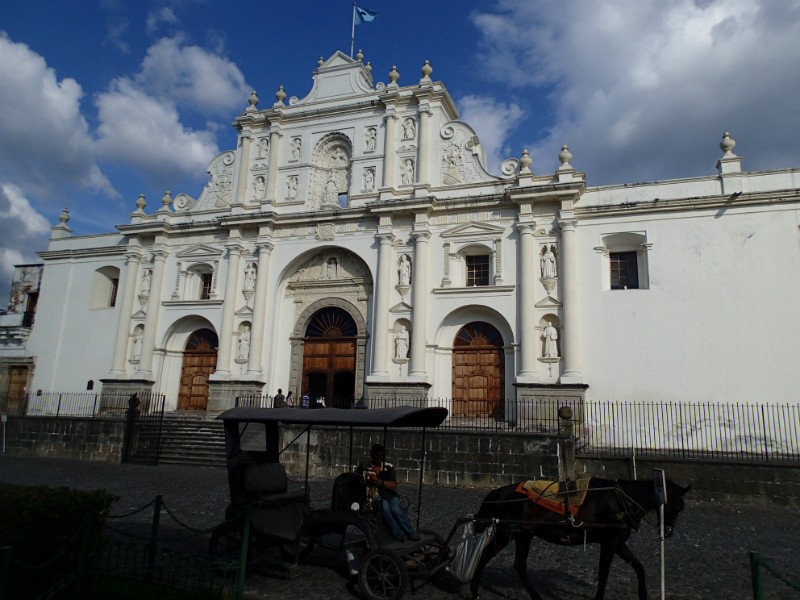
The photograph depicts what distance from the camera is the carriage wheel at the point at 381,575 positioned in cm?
614

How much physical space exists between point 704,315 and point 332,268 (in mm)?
13064

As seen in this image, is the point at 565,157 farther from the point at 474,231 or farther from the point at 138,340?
the point at 138,340

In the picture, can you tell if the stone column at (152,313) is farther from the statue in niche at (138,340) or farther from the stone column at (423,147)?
the stone column at (423,147)

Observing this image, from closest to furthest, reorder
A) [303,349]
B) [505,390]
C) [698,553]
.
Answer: [698,553], [505,390], [303,349]

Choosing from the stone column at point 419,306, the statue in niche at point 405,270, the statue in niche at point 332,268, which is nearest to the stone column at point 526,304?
the stone column at point 419,306

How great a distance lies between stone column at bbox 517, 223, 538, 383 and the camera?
18.2 m

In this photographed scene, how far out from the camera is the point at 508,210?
20094mm

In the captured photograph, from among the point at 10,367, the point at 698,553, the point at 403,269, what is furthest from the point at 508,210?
the point at 10,367

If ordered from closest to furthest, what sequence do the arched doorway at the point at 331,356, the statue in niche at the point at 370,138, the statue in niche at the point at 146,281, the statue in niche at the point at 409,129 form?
the arched doorway at the point at 331,356, the statue in niche at the point at 409,129, the statue in niche at the point at 370,138, the statue in niche at the point at 146,281

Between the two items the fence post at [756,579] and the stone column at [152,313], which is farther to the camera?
the stone column at [152,313]

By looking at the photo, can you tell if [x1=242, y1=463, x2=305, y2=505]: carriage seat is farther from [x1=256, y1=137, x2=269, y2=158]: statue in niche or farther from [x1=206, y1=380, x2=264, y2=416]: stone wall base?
[x1=256, y1=137, x2=269, y2=158]: statue in niche

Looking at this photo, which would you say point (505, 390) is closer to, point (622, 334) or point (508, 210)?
point (622, 334)

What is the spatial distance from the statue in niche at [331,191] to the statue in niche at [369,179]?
59.4 inches

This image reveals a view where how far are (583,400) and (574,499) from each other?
11924mm
